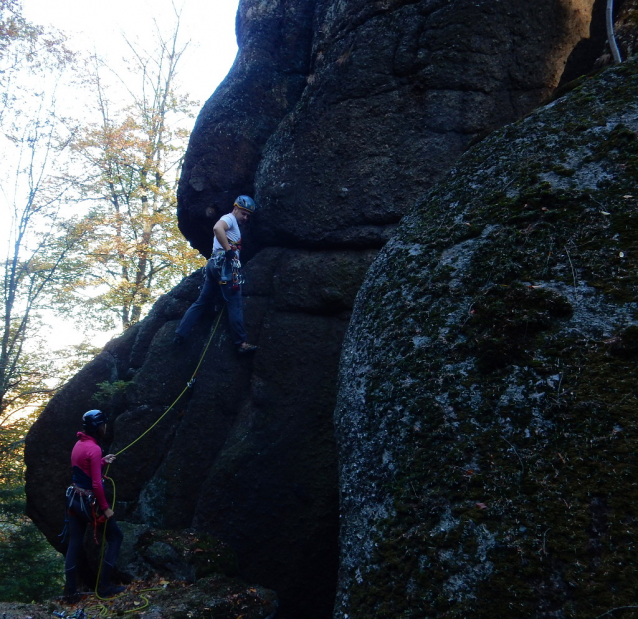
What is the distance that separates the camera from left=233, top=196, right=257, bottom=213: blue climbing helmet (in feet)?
26.0

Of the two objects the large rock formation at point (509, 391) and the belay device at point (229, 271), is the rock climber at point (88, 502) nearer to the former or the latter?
the belay device at point (229, 271)

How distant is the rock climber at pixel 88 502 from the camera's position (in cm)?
586

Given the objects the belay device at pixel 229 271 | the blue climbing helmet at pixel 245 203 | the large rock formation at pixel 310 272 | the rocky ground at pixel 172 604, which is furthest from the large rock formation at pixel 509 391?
the blue climbing helmet at pixel 245 203

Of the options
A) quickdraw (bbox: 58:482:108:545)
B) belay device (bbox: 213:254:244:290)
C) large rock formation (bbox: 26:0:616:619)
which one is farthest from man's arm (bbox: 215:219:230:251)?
quickdraw (bbox: 58:482:108:545)

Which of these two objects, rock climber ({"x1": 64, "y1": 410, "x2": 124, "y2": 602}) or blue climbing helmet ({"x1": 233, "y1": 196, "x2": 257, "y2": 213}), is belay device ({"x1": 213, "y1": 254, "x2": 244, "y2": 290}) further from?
rock climber ({"x1": 64, "y1": 410, "x2": 124, "y2": 602})

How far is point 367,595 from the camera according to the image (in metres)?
2.41

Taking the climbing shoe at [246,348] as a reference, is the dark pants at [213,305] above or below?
above

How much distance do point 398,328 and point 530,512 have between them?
145 centimetres

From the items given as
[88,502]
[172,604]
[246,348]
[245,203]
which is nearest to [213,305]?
[246,348]

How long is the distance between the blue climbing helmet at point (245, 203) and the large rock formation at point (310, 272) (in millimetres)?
170

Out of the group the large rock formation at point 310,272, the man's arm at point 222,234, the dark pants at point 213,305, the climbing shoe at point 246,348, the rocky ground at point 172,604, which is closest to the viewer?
the rocky ground at point 172,604

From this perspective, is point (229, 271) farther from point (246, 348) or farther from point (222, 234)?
point (246, 348)

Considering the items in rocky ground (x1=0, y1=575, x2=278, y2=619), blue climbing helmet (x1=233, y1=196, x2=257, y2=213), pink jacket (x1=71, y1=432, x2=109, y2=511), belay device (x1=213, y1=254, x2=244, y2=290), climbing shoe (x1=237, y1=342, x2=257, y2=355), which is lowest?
rocky ground (x1=0, y1=575, x2=278, y2=619)

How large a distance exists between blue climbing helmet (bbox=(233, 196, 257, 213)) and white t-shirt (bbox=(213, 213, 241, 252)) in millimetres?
226
